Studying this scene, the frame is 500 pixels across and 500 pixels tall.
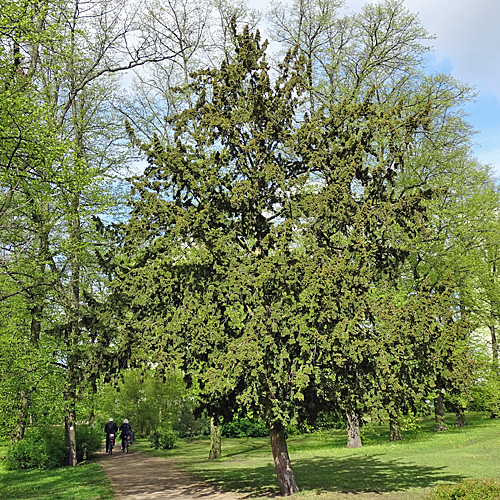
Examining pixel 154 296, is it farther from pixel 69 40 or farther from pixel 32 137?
pixel 69 40

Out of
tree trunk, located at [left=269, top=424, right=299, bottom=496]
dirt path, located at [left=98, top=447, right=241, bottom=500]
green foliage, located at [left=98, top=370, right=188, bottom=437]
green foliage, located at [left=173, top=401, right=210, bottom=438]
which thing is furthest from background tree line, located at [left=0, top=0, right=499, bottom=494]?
green foliage, located at [left=173, top=401, right=210, bottom=438]

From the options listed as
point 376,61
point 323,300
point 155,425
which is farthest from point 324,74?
point 155,425

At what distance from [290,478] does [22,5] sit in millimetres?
12185

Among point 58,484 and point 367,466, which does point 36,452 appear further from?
point 367,466

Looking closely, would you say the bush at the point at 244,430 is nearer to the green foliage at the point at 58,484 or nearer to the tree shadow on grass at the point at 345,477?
the green foliage at the point at 58,484

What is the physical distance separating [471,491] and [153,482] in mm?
8662

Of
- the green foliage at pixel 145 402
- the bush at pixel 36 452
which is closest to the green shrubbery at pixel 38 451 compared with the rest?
the bush at pixel 36 452

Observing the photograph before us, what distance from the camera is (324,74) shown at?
2117 cm

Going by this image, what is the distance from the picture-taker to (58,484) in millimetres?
12375

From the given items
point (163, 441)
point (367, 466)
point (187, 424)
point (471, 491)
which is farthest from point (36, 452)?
point (471, 491)

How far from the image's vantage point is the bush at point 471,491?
6.25 meters

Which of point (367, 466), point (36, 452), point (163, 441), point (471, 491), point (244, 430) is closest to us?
point (471, 491)

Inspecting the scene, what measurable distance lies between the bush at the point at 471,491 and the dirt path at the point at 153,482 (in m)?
4.73

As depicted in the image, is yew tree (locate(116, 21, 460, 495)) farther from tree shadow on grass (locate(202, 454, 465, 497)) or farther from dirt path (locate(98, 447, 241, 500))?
dirt path (locate(98, 447, 241, 500))
